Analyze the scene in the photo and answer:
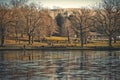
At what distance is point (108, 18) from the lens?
283ft

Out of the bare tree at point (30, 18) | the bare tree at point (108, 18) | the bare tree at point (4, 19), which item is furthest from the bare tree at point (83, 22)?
the bare tree at point (4, 19)

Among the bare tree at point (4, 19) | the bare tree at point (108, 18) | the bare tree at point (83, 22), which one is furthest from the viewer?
the bare tree at point (83, 22)

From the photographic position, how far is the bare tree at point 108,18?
8475 centimetres

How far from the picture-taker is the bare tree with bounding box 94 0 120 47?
278ft

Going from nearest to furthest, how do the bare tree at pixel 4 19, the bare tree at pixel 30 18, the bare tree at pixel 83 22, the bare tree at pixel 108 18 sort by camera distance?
the bare tree at pixel 108 18, the bare tree at pixel 4 19, the bare tree at pixel 30 18, the bare tree at pixel 83 22

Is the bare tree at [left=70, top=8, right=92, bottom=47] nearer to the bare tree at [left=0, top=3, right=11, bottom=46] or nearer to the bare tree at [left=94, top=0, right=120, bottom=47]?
the bare tree at [left=94, top=0, right=120, bottom=47]

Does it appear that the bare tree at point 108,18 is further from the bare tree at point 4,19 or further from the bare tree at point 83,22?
the bare tree at point 4,19

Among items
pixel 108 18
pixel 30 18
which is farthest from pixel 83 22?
pixel 30 18

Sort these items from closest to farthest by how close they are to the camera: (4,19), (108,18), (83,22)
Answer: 1. (108,18)
2. (4,19)
3. (83,22)

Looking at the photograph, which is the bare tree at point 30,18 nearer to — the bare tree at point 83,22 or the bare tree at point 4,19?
the bare tree at point 4,19

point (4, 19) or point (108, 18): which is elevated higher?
point (108, 18)

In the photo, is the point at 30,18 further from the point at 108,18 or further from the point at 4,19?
the point at 108,18

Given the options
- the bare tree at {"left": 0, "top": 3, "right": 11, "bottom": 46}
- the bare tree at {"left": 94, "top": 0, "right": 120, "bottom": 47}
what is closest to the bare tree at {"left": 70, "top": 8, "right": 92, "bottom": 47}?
the bare tree at {"left": 94, "top": 0, "right": 120, "bottom": 47}

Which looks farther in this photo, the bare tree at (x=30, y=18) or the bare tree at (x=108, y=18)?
the bare tree at (x=30, y=18)
